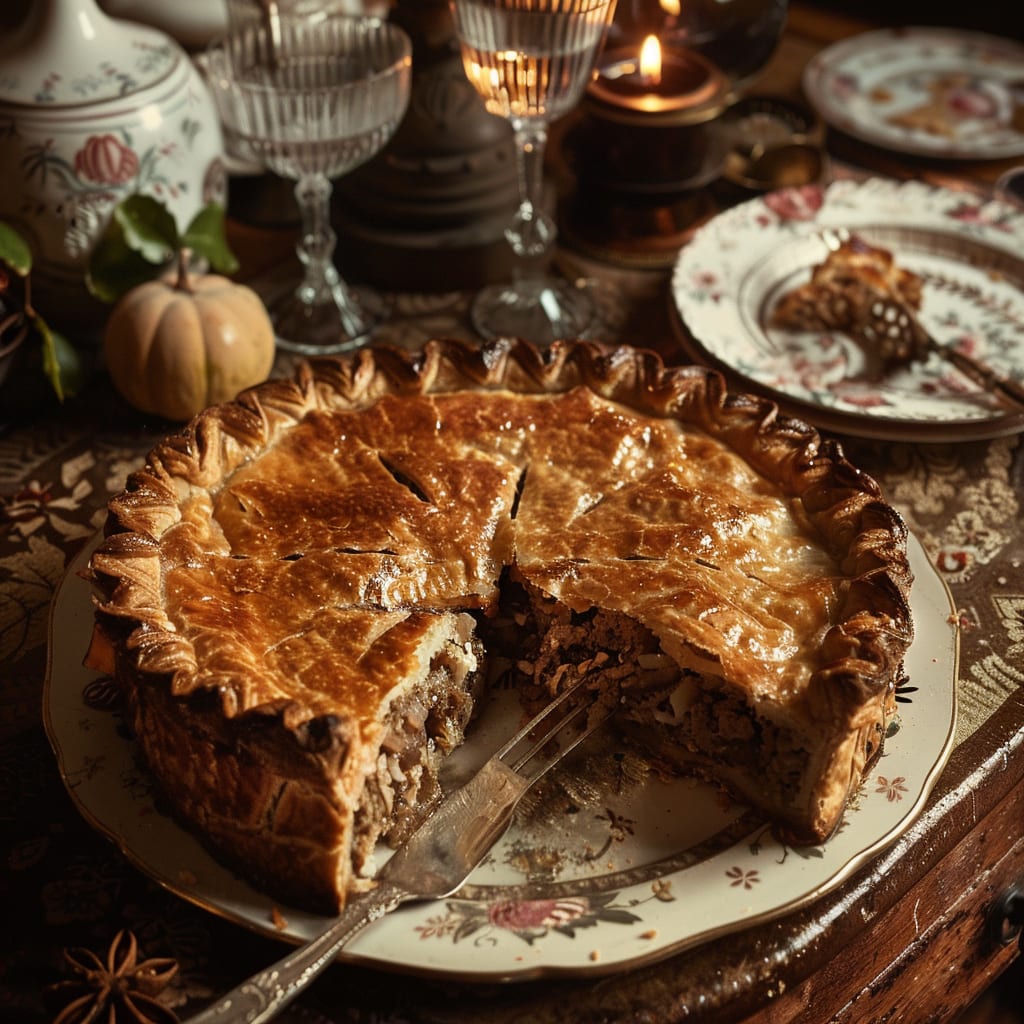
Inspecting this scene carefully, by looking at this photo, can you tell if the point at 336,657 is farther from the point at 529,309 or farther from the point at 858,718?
the point at 529,309

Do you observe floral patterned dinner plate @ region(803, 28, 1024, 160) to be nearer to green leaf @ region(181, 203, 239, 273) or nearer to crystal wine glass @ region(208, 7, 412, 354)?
crystal wine glass @ region(208, 7, 412, 354)

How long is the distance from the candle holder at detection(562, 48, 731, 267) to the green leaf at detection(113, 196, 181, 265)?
1.38 m

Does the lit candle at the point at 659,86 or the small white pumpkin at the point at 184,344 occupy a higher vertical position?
the lit candle at the point at 659,86

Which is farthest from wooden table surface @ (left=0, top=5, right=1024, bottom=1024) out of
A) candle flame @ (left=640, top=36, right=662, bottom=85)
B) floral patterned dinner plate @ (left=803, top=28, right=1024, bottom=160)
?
floral patterned dinner plate @ (left=803, top=28, right=1024, bottom=160)

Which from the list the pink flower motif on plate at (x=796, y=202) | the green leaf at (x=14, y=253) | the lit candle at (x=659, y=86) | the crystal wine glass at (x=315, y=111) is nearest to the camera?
the green leaf at (x=14, y=253)

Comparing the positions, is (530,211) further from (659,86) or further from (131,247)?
(131,247)

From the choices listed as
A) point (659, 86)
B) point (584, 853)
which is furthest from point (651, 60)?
point (584, 853)

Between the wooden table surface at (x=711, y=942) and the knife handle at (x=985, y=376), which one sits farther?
the knife handle at (x=985, y=376)

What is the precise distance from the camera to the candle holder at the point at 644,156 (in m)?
3.88

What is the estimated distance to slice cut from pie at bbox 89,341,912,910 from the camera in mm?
2121

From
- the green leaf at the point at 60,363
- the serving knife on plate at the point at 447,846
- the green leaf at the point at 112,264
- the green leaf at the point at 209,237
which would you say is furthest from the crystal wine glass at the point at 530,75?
the serving knife on plate at the point at 447,846

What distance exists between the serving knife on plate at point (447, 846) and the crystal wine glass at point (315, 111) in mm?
1597

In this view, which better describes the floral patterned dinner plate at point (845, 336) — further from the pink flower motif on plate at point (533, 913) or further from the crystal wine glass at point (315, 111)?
the pink flower motif on plate at point (533, 913)

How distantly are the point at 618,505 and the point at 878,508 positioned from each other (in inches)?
22.1
